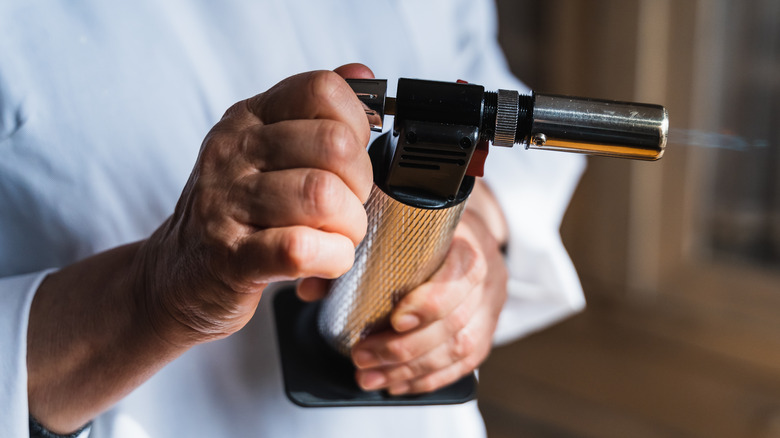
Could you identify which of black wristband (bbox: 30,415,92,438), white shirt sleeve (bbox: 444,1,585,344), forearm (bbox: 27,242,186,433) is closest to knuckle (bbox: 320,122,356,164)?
forearm (bbox: 27,242,186,433)

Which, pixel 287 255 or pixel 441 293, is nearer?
pixel 287 255

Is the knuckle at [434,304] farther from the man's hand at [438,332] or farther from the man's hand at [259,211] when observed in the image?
the man's hand at [259,211]

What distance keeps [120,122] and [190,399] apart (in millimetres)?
185

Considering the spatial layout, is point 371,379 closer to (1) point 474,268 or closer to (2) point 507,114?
(1) point 474,268

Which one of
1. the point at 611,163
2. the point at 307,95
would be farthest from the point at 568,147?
the point at 611,163

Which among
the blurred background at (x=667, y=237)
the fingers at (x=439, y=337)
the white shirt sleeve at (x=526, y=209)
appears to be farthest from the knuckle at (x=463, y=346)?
the blurred background at (x=667, y=237)

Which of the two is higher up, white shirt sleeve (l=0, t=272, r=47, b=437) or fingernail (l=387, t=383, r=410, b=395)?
white shirt sleeve (l=0, t=272, r=47, b=437)

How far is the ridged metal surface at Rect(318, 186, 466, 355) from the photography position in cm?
35

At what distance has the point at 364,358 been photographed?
1.44 feet

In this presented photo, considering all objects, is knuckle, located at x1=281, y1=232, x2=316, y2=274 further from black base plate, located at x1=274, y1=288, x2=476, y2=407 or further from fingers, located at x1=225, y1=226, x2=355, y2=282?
black base plate, located at x1=274, y1=288, x2=476, y2=407

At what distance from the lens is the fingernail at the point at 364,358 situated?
1.44 feet

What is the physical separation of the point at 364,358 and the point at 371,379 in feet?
0.06

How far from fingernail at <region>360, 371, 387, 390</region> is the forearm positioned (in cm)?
13

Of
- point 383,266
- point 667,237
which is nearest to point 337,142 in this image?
point 383,266
